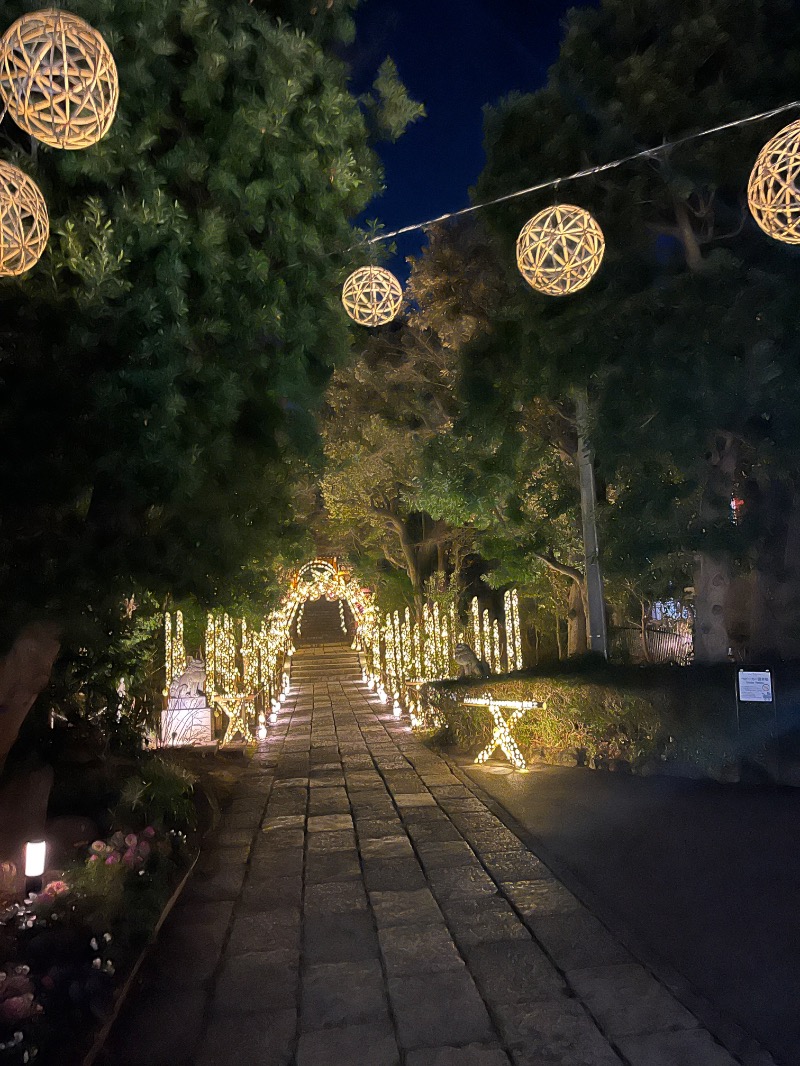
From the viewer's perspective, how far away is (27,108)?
3775mm

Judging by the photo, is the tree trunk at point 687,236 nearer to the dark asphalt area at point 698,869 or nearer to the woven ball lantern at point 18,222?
the dark asphalt area at point 698,869

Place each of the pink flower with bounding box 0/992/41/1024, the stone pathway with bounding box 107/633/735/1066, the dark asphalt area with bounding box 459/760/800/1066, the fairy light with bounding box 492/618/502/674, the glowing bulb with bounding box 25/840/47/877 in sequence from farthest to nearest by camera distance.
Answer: the fairy light with bounding box 492/618/502/674, the glowing bulb with bounding box 25/840/47/877, the dark asphalt area with bounding box 459/760/800/1066, the stone pathway with bounding box 107/633/735/1066, the pink flower with bounding box 0/992/41/1024

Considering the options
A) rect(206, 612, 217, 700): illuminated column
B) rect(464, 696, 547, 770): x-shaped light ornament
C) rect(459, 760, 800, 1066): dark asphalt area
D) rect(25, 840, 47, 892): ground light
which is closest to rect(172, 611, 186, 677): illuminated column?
rect(206, 612, 217, 700): illuminated column

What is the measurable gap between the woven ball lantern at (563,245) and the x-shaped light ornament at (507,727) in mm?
5980

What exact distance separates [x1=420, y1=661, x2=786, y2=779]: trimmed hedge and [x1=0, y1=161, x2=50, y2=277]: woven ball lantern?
25.7 feet

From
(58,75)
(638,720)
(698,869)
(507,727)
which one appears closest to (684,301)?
(638,720)

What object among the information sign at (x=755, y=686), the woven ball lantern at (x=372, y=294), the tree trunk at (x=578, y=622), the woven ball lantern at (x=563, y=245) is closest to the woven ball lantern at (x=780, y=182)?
the woven ball lantern at (x=563, y=245)

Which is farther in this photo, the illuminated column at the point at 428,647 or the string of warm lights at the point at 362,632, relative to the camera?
the illuminated column at the point at 428,647

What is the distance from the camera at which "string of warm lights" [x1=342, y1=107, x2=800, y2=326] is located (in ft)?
17.8

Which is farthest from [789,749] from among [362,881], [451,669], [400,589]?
[400,589]

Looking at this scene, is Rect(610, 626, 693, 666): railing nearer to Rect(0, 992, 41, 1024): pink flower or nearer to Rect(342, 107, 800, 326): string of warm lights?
Rect(342, 107, 800, 326): string of warm lights

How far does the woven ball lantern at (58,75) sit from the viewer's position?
Answer: 3738 millimetres

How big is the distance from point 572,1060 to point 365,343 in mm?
15257

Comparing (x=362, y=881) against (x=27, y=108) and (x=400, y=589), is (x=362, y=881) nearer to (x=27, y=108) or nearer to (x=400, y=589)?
(x=27, y=108)
